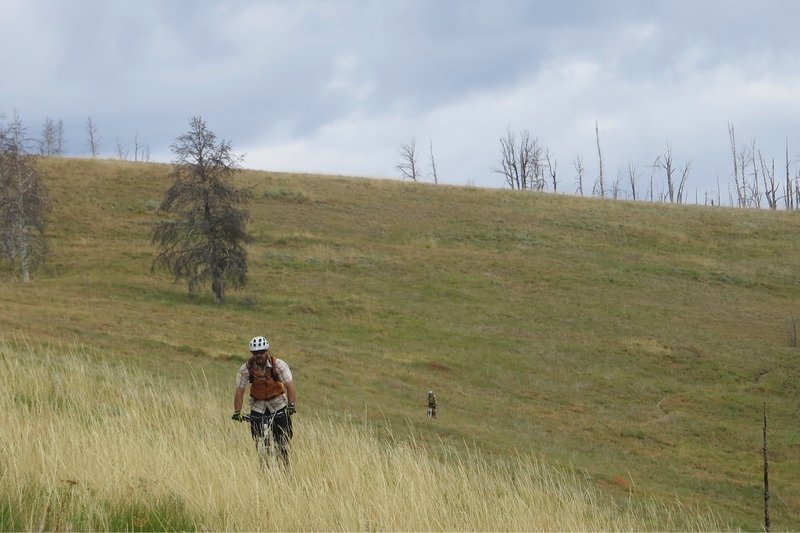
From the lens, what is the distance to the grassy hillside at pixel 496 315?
23.5 m

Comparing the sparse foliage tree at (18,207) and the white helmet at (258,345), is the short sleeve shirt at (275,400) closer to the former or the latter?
the white helmet at (258,345)

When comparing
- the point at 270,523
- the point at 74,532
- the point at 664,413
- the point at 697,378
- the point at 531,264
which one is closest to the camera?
the point at 74,532

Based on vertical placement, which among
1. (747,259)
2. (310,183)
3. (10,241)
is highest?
(310,183)

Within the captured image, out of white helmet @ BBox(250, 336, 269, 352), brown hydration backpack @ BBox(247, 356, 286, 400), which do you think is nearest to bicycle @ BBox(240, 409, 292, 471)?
brown hydration backpack @ BBox(247, 356, 286, 400)

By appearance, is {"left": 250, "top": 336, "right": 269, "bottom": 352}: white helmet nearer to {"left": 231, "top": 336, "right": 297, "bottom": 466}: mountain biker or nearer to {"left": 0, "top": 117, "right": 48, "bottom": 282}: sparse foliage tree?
{"left": 231, "top": 336, "right": 297, "bottom": 466}: mountain biker

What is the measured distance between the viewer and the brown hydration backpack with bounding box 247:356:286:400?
30.4ft

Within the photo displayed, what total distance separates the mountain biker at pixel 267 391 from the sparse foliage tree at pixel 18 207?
1642 inches

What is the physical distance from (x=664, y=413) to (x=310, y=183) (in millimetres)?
53098

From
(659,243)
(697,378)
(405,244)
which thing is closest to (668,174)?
(659,243)

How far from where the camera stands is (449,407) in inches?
1004

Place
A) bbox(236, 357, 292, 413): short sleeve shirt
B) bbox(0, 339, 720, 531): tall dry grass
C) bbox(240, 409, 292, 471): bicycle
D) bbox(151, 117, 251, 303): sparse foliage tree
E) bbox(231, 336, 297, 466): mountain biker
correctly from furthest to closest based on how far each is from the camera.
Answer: bbox(151, 117, 251, 303): sparse foliage tree
bbox(236, 357, 292, 413): short sleeve shirt
bbox(231, 336, 297, 466): mountain biker
bbox(240, 409, 292, 471): bicycle
bbox(0, 339, 720, 531): tall dry grass

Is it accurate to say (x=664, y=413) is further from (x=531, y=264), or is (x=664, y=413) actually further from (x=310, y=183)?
(x=310, y=183)

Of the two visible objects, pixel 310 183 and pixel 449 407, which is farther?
pixel 310 183

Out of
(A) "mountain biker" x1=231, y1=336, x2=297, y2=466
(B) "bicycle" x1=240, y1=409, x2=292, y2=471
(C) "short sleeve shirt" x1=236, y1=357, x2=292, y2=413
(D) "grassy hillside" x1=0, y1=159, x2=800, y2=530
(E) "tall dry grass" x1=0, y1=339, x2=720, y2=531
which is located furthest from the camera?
(D) "grassy hillside" x1=0, y1=159, x2=800, y2=530
